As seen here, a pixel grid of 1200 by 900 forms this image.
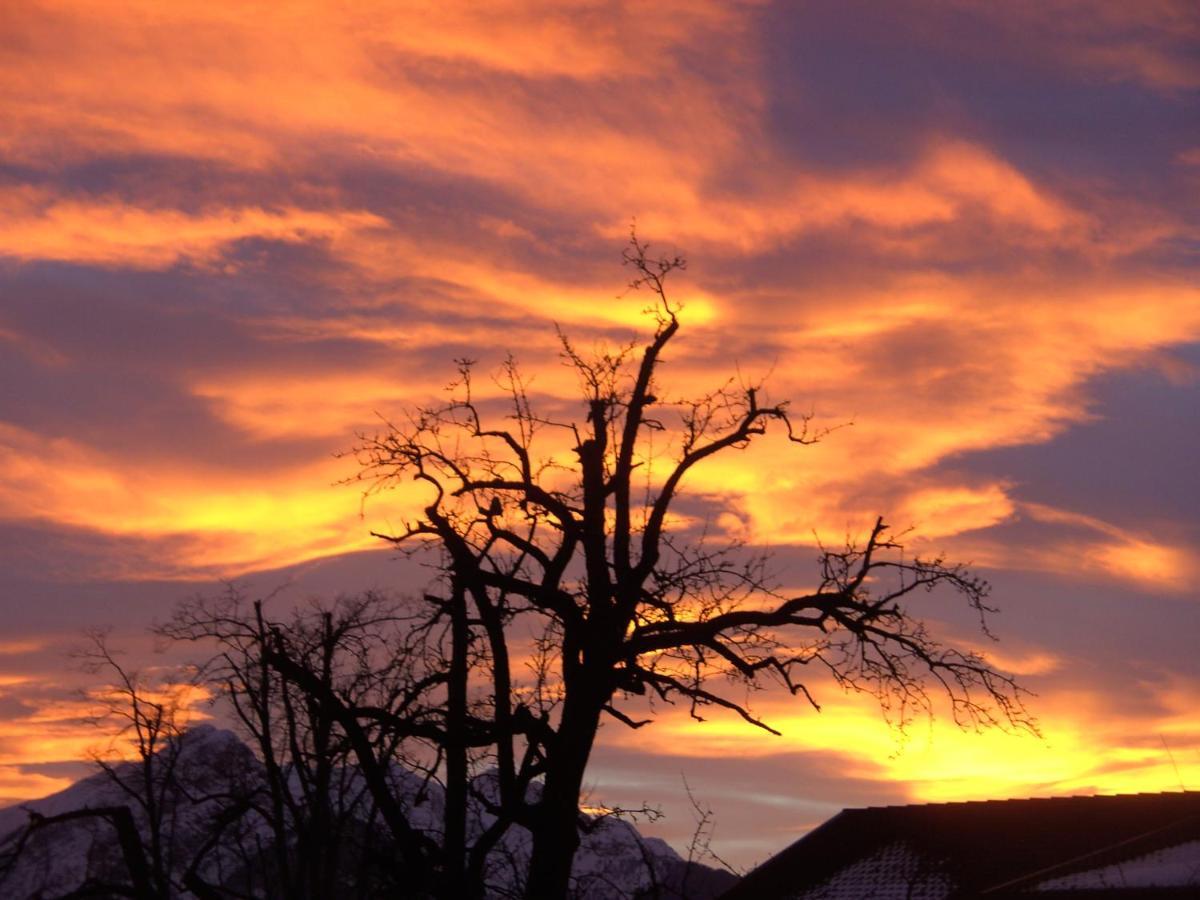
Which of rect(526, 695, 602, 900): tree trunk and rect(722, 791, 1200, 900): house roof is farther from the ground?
rect(526, 695, 602, 900): tree trunk

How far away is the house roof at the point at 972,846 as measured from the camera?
23516mm

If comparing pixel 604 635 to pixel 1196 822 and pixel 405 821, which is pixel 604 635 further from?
pixel 1196 822

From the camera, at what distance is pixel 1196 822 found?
23.8m

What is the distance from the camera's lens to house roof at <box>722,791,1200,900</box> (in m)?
23.5

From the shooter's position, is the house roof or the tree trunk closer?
the tree trunk

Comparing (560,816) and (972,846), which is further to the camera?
(972,846)

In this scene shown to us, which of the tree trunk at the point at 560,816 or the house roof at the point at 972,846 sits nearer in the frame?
the tree trunk at the point at 560,816

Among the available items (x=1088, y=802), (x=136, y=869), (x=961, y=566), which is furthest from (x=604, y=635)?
(x=1088, y=802)

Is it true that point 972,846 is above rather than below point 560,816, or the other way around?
below

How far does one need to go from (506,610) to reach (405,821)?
103 inches

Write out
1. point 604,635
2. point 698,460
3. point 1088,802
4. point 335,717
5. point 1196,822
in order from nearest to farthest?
1. point 335,717
2. point 604,635
3. point 698,460
4. point 1196,822
5. point 1088,802

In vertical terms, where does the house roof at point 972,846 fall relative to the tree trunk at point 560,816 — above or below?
below

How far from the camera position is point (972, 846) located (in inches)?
1073

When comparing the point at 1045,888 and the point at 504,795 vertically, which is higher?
the point at 504,795
